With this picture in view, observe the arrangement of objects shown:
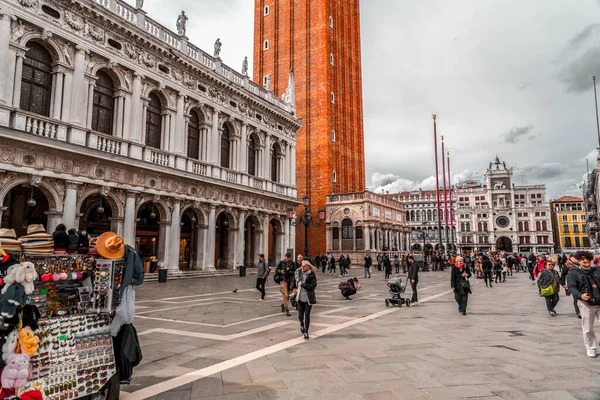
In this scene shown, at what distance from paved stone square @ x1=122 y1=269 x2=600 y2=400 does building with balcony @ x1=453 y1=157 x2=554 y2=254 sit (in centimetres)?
8342

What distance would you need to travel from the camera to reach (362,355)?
5.90m

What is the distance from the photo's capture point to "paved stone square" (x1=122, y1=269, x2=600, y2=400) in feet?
14.6

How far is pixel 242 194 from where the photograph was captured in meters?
26.0

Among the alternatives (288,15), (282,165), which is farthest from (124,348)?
(288,15)

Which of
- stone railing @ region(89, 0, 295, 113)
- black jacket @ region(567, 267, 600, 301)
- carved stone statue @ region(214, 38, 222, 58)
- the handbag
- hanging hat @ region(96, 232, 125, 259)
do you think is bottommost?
the handbag

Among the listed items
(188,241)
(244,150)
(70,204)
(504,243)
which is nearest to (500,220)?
(504,243)

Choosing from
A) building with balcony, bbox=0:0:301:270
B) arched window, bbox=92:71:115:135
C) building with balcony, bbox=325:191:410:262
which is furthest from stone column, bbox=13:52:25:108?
building with balcony, bbox=325:191:410:262

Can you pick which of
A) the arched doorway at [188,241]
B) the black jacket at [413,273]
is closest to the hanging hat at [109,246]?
the black jacket at [413,273]

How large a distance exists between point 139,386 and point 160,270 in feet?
47.9

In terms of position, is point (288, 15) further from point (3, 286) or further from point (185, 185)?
point (3, 286)

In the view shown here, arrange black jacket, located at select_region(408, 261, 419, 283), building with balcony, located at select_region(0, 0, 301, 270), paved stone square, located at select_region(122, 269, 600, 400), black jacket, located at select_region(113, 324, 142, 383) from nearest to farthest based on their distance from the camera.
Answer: black jacket, located at select_region(113, 324, 142, 383), paved stone square, located at select_region(122, 269, 600, 400), black jacket, located at select_region(408, 261, 419, 283), building with balcony, located at select_region(0, 0, 301, 270)

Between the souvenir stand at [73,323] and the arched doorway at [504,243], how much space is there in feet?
313

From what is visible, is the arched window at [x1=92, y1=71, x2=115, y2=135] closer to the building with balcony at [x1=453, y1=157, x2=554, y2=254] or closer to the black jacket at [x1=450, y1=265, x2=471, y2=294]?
the black jacket at [x1=450, y1=265, x2=471, y2=294]

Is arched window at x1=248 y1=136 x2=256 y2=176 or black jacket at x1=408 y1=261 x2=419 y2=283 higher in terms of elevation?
arched window at x1=248 y1=136 x2=256 y2=176
